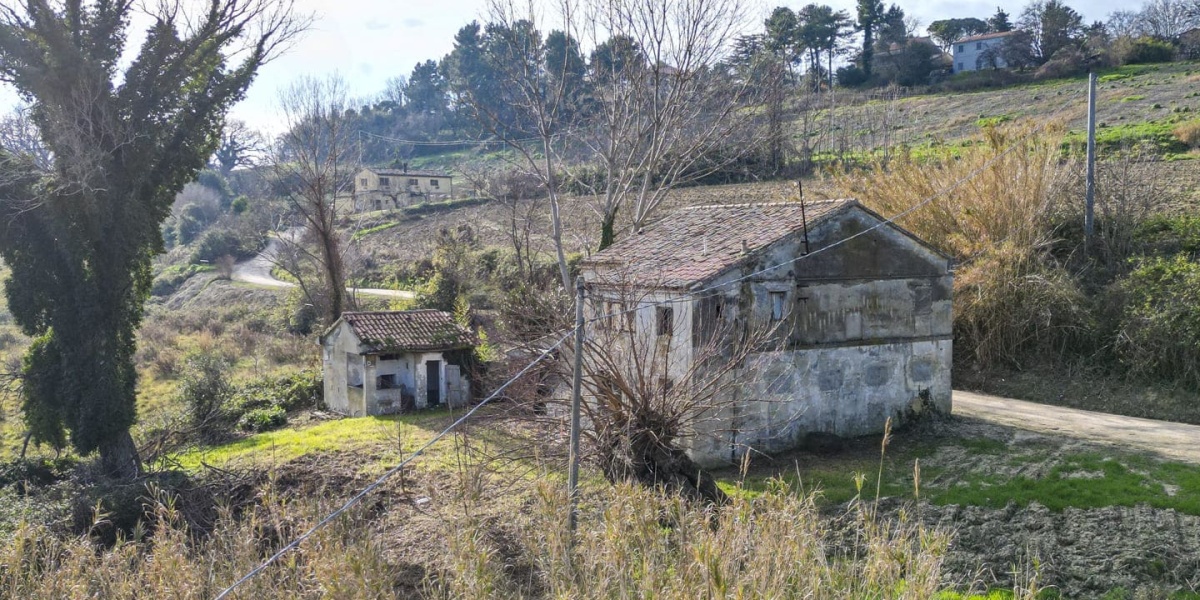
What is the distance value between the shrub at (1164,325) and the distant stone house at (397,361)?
1577 centimetres

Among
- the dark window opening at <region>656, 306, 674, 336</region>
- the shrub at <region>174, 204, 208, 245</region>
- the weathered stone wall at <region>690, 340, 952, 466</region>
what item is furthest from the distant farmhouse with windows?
the shrub at <region>174, 204, 208, 245</region>

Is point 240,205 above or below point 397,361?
above

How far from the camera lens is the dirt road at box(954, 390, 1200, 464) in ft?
49.7

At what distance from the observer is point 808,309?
Result: 15883 millimetres

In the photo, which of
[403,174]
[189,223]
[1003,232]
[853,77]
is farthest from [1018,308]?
[189,223]

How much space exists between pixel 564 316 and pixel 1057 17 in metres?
56.9

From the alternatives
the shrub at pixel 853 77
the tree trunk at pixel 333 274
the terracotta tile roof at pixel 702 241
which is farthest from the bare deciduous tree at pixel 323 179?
the shrub at pixel 853 77

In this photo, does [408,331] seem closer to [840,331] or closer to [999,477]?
[840,331]

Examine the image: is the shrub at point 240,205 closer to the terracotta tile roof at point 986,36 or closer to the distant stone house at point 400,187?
the distant stone house at point 400,187

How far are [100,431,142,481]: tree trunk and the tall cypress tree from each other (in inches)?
1.1

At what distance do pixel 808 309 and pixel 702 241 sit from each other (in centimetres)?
234

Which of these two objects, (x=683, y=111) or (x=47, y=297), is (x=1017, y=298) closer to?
(x=683, y=111)

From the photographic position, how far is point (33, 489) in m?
15.7

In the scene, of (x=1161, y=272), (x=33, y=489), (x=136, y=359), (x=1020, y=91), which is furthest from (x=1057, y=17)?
(x=33, y=489)
